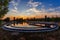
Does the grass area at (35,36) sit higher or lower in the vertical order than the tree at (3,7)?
lower

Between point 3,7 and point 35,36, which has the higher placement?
point 3,7

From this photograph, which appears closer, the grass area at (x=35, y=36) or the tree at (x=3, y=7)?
the grass area at (x=35, y=36)

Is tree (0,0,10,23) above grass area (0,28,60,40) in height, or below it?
above

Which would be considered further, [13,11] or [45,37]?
[13,11]

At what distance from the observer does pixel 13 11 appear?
1.88 metres

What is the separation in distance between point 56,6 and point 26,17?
48 centimetres

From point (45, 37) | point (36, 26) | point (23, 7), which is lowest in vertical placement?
point (45, 37)

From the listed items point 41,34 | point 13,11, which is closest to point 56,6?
point 41,34

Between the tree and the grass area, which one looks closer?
the grass area

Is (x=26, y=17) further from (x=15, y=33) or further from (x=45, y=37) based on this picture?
(x=45, y=37)

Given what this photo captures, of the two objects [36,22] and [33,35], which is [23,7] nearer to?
[36,22]

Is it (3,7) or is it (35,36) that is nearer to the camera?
(35,36)

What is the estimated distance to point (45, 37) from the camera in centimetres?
177

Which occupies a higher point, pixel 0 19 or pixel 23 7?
pixel 23 7
